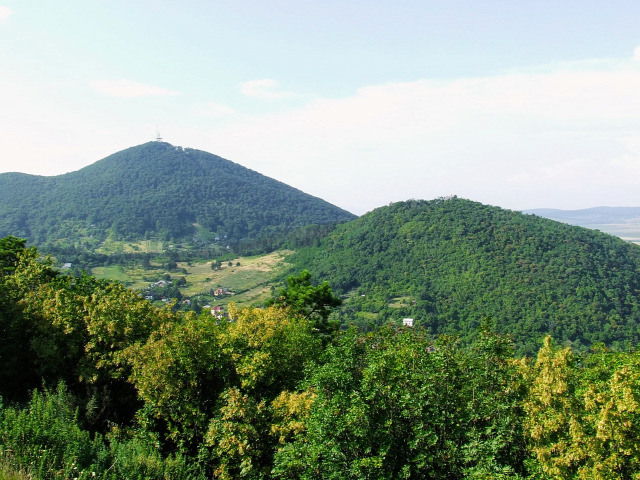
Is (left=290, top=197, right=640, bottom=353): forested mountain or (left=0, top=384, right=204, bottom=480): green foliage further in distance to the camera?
(left=290, top=197, right=640, bottom=353): forested mountain

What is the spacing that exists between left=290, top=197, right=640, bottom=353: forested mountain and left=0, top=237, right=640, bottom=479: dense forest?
55.1 meters

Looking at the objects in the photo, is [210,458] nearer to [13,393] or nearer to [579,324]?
[13,393]

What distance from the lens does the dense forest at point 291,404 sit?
30.5ft

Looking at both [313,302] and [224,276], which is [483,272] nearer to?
[224,276]

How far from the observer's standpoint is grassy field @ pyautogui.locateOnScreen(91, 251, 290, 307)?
109m

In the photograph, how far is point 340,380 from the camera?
11.0 m

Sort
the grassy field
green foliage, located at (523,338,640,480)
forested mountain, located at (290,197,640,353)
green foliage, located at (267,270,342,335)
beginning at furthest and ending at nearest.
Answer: the grassy field < forested mountain, located at (290,197,640,353) < green foliage, located at (267,270,342,335) < green foliage, located at (523,338,640,480)

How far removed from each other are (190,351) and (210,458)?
320 centimetres

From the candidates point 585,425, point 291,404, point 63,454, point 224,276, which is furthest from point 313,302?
point 224,276

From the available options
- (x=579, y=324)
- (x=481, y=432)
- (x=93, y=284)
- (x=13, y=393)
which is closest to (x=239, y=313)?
(x=13, y=393)

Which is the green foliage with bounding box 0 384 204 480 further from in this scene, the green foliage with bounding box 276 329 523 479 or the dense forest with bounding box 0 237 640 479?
the green foliage with bounding box 276 329 523 479

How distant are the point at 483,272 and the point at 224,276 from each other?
72686 mm

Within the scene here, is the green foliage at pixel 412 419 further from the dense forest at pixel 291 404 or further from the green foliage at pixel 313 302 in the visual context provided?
the green foliage at pixel 313 302

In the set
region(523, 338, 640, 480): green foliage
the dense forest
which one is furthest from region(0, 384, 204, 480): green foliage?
region(523, 338, 640, 480): green foliage
